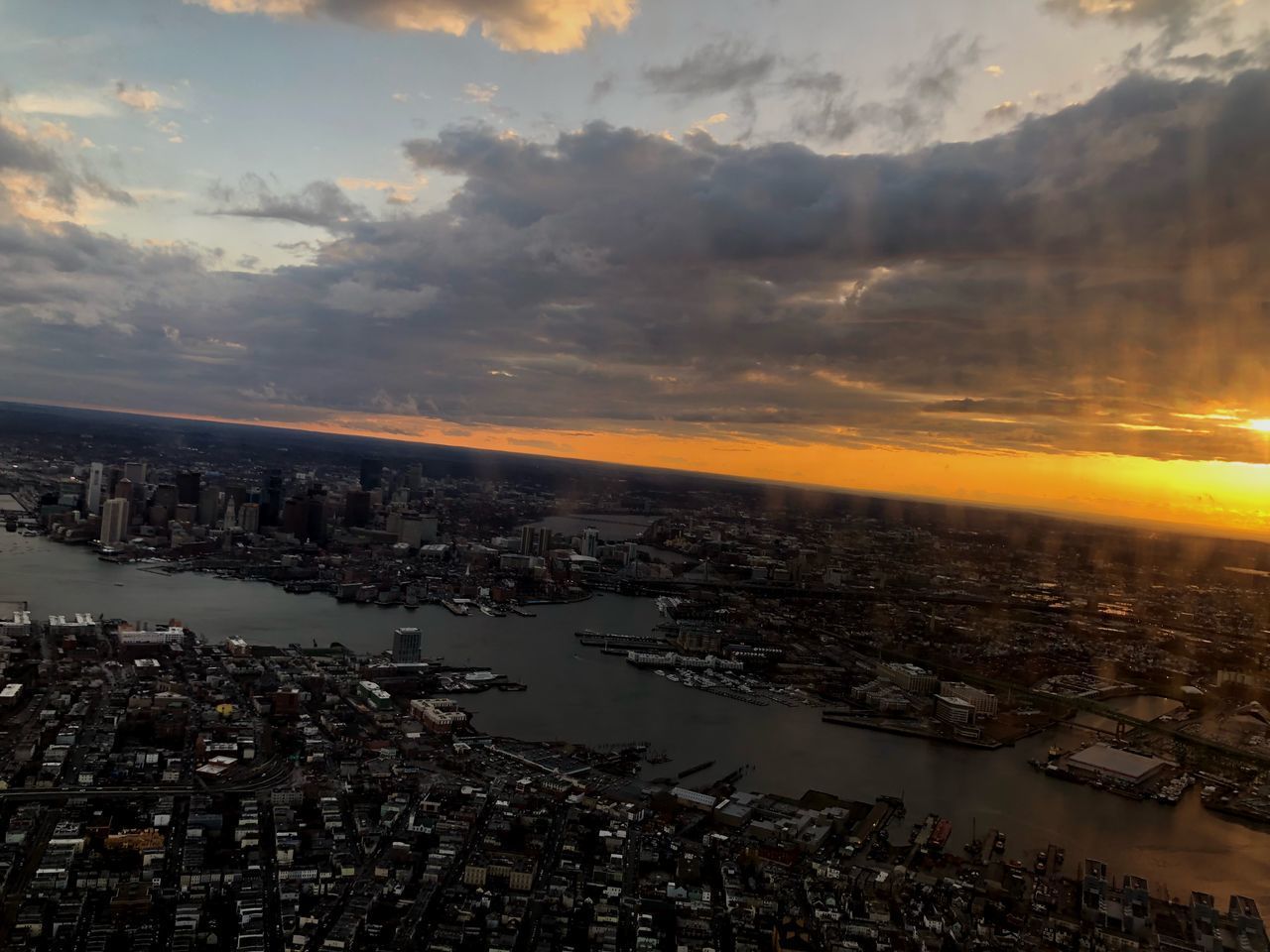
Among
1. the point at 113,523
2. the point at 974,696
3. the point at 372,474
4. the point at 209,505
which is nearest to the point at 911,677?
the point at 974,696

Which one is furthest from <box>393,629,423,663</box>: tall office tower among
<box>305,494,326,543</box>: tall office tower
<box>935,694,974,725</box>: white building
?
<box>305,494,326,543</box>: tall office tower

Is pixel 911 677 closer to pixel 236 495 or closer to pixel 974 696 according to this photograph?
pixel 974 696

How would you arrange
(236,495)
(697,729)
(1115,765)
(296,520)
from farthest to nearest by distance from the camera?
1. (236,495)
2. (296,520)
3. (697,729)
4. (1115,765)

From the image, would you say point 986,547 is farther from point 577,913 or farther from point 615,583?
point 577,913

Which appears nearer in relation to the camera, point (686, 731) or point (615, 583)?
point (686, 731)

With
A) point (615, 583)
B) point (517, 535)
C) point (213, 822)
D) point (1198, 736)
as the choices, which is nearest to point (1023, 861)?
point (1198, 736)

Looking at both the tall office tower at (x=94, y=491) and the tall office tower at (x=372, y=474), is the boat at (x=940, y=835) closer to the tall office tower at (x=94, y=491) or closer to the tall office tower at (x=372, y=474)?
the tall office tower at (x=94, y=491)

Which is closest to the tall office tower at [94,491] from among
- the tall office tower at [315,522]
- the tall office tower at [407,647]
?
the tall office tower at [315,522]
